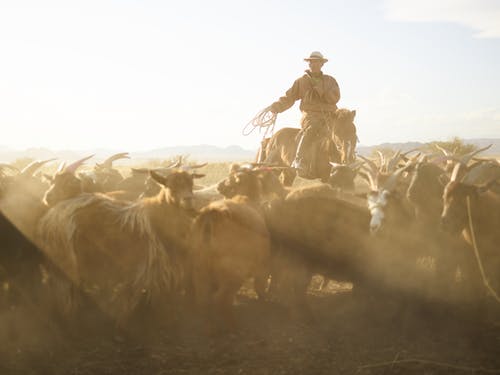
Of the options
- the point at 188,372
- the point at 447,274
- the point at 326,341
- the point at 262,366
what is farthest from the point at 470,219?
the point at 188,372

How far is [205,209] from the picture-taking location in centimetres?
665

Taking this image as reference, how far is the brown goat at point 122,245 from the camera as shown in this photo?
21.3 ft

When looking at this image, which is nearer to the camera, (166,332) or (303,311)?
(166,332)

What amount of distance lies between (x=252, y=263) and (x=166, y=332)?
54.4 inches

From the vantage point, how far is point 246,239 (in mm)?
6684

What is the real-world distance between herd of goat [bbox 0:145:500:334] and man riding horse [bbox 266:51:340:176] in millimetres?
3638

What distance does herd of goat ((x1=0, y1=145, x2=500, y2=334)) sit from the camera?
654cm

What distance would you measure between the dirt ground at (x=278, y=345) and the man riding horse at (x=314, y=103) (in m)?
4.88

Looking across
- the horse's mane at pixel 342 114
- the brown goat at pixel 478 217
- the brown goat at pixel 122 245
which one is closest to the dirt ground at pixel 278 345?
the brown goat at pixel 122 245

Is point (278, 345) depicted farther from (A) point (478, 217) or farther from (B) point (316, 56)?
(B) point (316, 56)

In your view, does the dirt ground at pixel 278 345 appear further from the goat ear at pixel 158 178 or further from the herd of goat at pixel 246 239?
the goat ear at pixel 158 178

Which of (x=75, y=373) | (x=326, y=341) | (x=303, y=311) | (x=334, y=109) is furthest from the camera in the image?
(x=334, y=109)

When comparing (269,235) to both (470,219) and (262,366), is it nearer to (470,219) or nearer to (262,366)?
(262,366)

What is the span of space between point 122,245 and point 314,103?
653 cm
